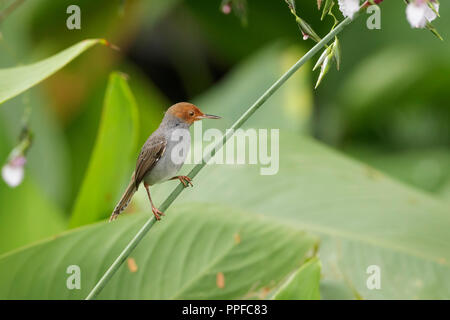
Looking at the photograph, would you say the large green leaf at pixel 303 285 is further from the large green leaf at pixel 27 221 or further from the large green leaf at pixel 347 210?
the large green leaf at pixel 27 221

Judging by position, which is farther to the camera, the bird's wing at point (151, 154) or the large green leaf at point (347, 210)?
the large green leaf at point (347, 210)

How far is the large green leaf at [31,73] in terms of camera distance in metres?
0.73

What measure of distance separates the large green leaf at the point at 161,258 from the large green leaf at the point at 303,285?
12 centimetres

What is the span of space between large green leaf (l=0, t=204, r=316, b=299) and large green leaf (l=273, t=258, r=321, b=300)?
12cm

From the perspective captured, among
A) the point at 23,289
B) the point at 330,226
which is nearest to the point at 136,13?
the point at 330,226

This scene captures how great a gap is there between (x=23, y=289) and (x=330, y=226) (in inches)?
23.8

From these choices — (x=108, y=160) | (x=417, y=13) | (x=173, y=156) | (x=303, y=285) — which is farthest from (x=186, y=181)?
(x=108, y=160)

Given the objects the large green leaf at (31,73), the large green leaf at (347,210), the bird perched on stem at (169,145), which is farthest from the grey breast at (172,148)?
the large green leaf at (347,210)

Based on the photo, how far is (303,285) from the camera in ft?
2.85

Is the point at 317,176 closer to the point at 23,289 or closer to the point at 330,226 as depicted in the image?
the point at 330,226

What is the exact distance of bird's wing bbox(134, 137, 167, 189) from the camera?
58 centimetres

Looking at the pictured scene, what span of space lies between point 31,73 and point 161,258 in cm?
35

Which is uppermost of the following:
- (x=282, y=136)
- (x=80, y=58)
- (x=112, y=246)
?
(x=80, y=58)
